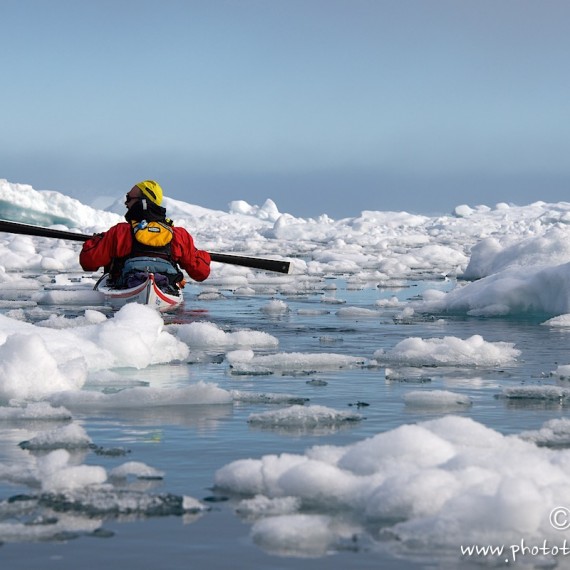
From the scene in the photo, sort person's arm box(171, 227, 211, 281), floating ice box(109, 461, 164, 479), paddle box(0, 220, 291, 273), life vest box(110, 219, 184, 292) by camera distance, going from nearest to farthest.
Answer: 1. floating ice box(109, 461, 164, 479)
2. life vest box(110, 219, 184, 292)
3. person's arm box(171, 227, 211, 281)
4. paddle box(0, 220, 291, 273)

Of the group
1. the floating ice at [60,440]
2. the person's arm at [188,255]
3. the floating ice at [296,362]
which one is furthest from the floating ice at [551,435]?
the person's arm at [188,255]

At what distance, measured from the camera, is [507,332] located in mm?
11281

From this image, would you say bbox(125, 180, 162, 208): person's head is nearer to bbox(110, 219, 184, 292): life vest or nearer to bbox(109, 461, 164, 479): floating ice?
bbox(110, 219, 184, 292): life vest

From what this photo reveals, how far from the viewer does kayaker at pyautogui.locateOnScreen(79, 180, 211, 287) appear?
464 inches

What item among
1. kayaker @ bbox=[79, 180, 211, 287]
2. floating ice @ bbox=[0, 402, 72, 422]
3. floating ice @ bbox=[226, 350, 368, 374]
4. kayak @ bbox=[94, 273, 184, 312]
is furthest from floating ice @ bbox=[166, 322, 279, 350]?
floating ice @ bbox=[0, 402, 72, 422]

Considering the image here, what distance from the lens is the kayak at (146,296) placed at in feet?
39.0

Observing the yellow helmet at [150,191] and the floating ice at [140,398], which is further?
the yellow helmet at [150,191]

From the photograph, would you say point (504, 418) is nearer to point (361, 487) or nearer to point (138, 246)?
point (361, 487)

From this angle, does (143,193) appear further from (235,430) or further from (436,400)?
(235,430)

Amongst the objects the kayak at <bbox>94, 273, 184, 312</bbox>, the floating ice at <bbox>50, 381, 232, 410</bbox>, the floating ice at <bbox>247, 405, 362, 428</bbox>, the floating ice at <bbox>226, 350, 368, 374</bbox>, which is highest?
the kayak at <bbox>94, 273, 184, 312</bbox>

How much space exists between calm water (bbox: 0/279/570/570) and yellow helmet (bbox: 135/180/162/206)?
157cm

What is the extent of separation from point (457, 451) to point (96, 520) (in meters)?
1.37

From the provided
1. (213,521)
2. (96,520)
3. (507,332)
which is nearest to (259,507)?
(213,521)

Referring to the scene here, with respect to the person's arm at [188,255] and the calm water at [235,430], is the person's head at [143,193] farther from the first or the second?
the calm water at [235,430]
